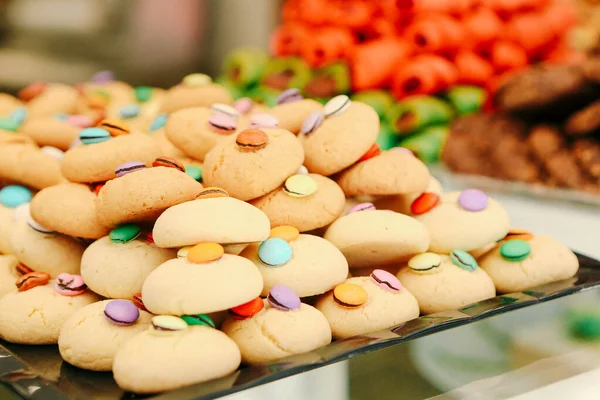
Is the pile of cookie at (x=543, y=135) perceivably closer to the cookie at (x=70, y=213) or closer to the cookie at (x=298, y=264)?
the cookie at (x=298, y=264)

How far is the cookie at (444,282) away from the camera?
0.82 m

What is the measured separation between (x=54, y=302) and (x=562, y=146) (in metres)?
1.27

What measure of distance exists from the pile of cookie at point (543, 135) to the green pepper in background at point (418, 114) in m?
0.13

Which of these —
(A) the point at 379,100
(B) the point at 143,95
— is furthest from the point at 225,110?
(A) the point at 379,100

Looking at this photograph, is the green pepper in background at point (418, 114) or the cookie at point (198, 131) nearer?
the cookie at point (198, 131)

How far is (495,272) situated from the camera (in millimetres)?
881

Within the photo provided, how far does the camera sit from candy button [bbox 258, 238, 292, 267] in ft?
2.45

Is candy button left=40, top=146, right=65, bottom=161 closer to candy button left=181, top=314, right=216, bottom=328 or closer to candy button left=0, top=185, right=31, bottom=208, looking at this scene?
candy button left=0, top=185, right=31, bottom=208

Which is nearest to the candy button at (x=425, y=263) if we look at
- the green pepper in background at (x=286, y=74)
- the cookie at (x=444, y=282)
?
the cookie at (x=444, y=282)

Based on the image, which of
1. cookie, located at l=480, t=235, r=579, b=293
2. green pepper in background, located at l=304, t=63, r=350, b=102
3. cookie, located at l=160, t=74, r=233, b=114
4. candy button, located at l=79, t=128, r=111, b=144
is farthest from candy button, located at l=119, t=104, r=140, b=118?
green pepper in background, located at l=304, t=63, r=350, b=102

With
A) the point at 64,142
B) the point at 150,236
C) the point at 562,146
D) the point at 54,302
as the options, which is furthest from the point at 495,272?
the point at 562,146

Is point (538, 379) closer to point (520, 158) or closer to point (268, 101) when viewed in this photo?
point (520, 158)

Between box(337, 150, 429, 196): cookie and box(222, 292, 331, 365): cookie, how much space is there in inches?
8.5

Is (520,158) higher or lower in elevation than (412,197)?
lower
